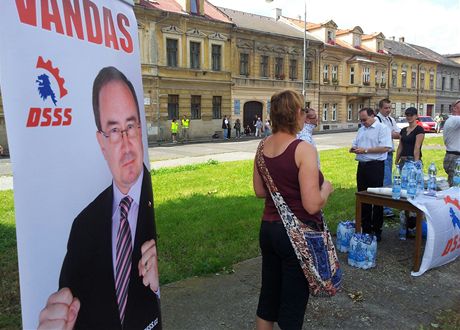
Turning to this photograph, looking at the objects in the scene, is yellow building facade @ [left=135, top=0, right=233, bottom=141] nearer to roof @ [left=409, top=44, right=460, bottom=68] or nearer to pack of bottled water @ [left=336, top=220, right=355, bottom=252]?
pack of bottled water @ [left=336, top=220, right=355, bottom=252]

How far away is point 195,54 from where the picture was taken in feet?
103

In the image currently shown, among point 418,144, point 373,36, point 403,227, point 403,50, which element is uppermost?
point 373,36

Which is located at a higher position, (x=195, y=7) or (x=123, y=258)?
(x=195, y=7)

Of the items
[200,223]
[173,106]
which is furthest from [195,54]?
[200,223]

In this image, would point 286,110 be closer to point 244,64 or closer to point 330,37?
point 244,64

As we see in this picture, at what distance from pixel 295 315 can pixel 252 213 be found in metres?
4.78

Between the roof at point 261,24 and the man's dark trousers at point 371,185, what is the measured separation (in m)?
29.5

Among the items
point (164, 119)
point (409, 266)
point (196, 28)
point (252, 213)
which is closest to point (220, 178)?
point (252, 213)

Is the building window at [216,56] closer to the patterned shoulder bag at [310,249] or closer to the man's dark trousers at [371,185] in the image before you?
the man's dark trousers at [371,185]

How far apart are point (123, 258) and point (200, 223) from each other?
4712 millimetres

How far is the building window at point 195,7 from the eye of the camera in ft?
101

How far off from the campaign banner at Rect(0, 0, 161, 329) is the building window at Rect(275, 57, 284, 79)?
35.6 meters

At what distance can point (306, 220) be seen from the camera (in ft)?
9.20

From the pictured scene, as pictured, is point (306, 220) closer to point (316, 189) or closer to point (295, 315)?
point (316, 189)
